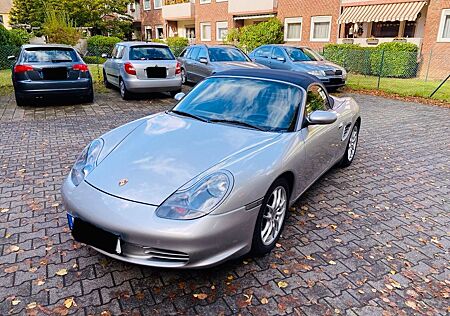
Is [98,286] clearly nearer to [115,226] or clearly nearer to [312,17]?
[115,226]

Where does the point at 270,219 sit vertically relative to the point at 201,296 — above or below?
above

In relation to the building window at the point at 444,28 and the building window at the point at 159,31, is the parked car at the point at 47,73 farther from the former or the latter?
A: the building window at the point at 159,31

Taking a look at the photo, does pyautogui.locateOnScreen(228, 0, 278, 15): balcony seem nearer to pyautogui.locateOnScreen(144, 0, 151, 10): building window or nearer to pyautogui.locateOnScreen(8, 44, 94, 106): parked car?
pyautogui.locateOnScreen(144, 0, 151, 10): building window

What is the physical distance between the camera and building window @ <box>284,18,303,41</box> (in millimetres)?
23172

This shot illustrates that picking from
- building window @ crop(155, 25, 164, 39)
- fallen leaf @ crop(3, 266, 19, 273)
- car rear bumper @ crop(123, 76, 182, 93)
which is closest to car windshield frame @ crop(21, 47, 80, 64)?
car rear bumper @ crop(123, 76, 182, 93)

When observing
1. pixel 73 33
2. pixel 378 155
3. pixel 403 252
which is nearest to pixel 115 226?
pixel 403 252

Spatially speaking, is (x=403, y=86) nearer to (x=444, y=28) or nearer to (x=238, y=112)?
(x=444, y=28)

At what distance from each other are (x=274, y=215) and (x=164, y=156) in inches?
41.4

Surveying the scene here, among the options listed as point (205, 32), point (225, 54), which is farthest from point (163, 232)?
point (205, 32)

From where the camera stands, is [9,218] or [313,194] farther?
[313,194]

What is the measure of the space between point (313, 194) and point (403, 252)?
1.34 meters

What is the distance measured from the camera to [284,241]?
335cm

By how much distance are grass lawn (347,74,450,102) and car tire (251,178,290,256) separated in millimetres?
11213

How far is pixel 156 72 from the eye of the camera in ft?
32.6
